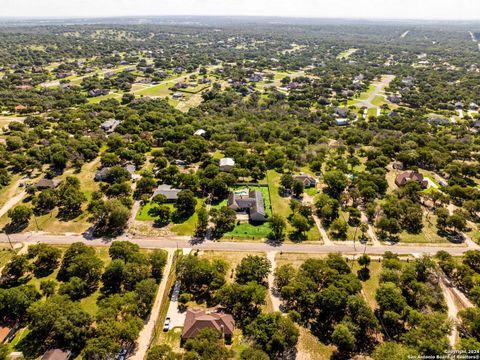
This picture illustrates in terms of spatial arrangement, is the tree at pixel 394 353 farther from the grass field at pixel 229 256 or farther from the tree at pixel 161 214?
the tree at pixel 161 214

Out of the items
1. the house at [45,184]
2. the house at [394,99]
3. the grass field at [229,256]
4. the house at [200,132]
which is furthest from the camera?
the house at [394,99]

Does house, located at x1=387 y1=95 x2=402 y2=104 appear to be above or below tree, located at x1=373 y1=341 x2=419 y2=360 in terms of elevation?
above

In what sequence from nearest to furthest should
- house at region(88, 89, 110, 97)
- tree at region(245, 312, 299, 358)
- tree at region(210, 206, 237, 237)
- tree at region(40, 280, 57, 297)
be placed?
1. tree at region(245, 312, 299, 358)
2. tree at region(40, 280, 57, 297)
3. tree at region(210, 206, 237, 237)
4. house at region(88, 89, 110, 97)

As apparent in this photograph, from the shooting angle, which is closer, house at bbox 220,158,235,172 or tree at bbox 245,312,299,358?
tree at bbox 245,312,299,358

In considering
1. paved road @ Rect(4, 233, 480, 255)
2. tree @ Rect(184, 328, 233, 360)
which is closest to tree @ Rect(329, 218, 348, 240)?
paved road @ Rect(4, 233, 480, 255)

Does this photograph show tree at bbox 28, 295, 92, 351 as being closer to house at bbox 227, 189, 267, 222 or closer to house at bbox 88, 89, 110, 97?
house at bbox 227, 189, 267, 222

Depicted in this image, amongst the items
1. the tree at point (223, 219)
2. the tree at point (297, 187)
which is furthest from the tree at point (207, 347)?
the tree at point (297, 187)
